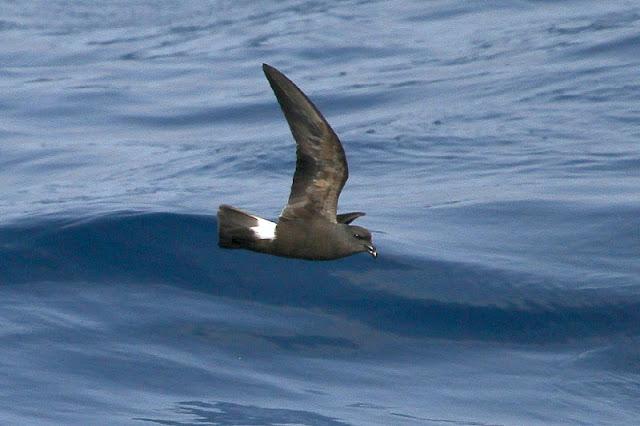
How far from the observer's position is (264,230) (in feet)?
30.7

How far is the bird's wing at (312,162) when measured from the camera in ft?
30.0

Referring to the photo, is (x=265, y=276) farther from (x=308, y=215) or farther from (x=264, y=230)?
(x=264, y=230)

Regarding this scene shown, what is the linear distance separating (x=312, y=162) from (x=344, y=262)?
7.15m

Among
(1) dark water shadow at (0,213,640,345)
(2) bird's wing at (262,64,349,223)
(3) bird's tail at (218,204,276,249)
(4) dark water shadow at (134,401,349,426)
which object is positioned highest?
(1) dark water shadow at (0,213,640,345)

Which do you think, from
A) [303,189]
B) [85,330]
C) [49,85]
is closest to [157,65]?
[49,85]

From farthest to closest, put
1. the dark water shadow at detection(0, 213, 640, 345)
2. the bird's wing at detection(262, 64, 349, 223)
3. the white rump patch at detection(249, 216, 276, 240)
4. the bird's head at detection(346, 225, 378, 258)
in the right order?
the dark water shadow at detection(0, 213, 640, 345)
the bird's head at detection(346, 225, 378, 258)
the white rump patch at detection(249, 216, 276, 240)
the bird's wing at detection(262, 64, 349, 223)

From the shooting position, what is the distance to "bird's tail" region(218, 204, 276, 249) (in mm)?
9250

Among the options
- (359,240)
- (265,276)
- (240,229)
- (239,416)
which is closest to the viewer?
(240,229)

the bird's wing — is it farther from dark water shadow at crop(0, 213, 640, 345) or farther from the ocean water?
dark water shadow at crop(0, 213, 640, 345)

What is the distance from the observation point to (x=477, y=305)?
52.0ft

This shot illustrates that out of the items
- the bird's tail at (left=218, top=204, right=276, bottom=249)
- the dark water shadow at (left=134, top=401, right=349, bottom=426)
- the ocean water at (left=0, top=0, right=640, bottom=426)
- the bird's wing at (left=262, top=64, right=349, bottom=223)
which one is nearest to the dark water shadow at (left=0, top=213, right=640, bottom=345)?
the ocean water at (left=0, top=0, right=640, bottom=426)

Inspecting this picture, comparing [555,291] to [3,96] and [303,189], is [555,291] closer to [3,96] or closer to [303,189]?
[303,189]

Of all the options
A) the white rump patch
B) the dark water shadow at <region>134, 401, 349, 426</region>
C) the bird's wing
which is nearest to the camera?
the bird's wing

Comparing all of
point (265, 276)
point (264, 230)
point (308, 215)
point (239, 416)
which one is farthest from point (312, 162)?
point (265, 276)
